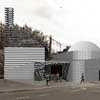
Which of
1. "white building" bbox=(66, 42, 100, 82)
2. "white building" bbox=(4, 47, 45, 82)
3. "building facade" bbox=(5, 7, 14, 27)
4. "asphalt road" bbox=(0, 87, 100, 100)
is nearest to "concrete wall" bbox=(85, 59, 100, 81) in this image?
"white building" bbox=(66, 42, 100, 82)

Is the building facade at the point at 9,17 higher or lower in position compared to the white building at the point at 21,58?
higher

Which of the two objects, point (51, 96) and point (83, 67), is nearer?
point (51, 96)

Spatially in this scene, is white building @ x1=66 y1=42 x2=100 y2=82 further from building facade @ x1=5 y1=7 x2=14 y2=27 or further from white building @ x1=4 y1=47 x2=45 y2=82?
building facade @ x1=5 y1=7 x2=14 y2=27

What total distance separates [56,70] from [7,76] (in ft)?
30.3

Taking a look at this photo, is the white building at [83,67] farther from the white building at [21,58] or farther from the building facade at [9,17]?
the building facade at [9,17]

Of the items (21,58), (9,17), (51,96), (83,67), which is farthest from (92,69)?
(9,17)

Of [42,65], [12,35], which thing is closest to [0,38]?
[12,35]

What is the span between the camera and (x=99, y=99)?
1828 centimetres

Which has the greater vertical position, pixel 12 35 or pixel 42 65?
pixel 12 35

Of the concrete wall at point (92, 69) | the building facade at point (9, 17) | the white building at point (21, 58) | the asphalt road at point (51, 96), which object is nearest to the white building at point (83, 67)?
the concrete wall at point (92, 69)

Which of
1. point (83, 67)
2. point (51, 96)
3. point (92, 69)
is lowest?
point (51, 96)

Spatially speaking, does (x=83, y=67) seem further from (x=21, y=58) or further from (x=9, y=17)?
(x=9, y=17)

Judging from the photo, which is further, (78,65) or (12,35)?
(12,35)

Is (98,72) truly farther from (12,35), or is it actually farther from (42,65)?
(12,35)
